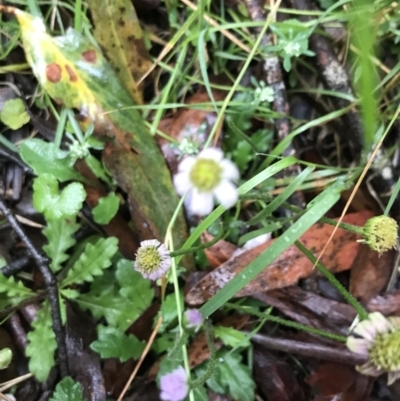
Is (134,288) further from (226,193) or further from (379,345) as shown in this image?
(379,345)

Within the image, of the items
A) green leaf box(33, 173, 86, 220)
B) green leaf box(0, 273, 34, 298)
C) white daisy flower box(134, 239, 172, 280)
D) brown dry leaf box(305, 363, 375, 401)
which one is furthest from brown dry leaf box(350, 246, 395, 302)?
green leaf box(0, 273, 34, 298)

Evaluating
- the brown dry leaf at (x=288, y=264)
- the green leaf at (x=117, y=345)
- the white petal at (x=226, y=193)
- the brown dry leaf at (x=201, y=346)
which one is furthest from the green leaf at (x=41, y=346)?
the white petal at (x=226, y=193)

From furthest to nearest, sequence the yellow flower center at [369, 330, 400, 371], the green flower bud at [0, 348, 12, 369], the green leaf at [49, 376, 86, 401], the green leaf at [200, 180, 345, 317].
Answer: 1. the green leaf at [49, 376, 86, 401]
2. the green flower bud at [0, 348, 12, 369]
3. the green leaf at [200, 180, 345, 317]
4. the yellow flower center at [369, 330, 400, 371]

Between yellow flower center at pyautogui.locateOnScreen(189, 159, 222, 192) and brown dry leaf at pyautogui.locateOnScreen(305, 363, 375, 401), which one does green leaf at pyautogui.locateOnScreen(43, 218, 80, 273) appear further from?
brown dry leaf at pyautogui.locateOnScreen(305, 363, 375, 401)

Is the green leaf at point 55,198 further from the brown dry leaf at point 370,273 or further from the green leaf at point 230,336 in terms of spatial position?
the brown dry leaf at point 370,273

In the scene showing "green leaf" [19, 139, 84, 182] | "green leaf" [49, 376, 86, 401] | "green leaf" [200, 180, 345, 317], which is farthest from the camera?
"green leaf" [19, 139, 84, 182]
